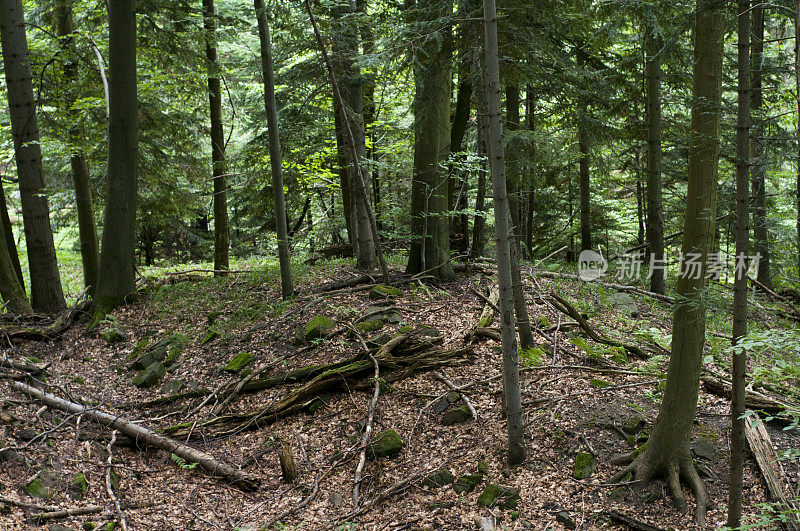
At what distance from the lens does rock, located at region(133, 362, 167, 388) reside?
8.08 metres

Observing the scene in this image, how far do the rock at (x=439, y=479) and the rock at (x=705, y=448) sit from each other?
2.49 metres

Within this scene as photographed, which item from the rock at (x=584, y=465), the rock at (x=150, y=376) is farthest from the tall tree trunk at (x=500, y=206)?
the rock at (x=150, y=376)

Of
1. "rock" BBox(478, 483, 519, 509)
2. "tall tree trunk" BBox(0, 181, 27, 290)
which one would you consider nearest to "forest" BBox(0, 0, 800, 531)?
"rock" BBox(478, 483, 519, 509)

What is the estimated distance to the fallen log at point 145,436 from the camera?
5.99 meters

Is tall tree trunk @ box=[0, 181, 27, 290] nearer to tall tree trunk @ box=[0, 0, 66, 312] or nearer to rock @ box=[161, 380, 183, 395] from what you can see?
tall tree trunk @ box=[0, 0, 66, 312]

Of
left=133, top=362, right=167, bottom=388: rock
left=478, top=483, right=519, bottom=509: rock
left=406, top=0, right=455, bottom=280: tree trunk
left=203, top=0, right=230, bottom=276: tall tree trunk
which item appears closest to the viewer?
left=478, top=483, right=519, bottom=509: rock

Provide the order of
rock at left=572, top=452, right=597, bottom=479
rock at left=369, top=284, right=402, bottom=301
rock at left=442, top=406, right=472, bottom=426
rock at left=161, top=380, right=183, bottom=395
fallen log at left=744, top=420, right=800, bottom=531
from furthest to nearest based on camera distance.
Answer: rock at left=369, top=284, right=402, bottom=301, rock at left=161, top=380, right=183, bottom=395, rock at left=442, top=406, right=472, bottom=426, rock at left=572, top=452, right=597, bottom=479, fallen log at left=744, top=420, right=800, bottom=531

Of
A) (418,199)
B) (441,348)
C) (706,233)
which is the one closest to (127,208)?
(418,199)

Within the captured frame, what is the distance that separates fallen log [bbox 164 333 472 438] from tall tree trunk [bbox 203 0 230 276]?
604cm

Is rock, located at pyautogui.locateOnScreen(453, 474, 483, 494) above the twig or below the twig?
below

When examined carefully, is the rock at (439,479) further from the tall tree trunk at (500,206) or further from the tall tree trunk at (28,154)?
the tall tree trunk at (28,154)

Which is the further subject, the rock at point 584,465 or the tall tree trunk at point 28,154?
the tall tree trunk at point 28,154

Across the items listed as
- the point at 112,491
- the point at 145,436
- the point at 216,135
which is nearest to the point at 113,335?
the point at 145,436

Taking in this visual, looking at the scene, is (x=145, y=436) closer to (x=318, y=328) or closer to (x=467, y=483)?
(x=318, y=328)
